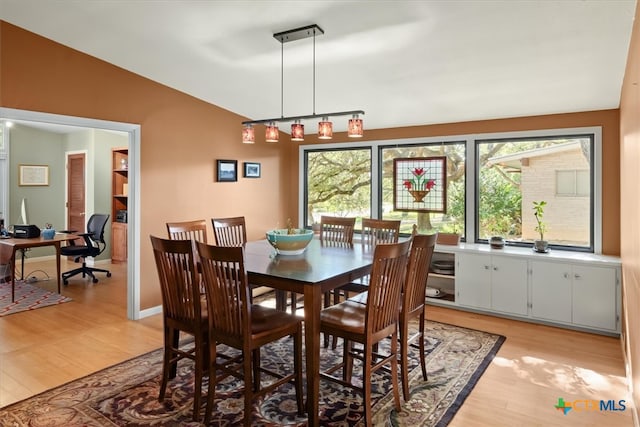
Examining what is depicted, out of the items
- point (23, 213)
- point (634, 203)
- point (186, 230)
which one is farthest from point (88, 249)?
point (634, 203)

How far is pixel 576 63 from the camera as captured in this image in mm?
3090

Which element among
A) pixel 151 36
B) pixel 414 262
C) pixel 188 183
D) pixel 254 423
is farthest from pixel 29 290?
pixel 414 262

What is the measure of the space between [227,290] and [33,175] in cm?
720

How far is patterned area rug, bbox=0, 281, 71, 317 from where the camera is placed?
4.47 meters

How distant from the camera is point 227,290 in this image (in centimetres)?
220

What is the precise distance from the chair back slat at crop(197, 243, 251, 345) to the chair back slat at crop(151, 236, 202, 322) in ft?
0.30

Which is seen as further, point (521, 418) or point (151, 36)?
point (151, 36)

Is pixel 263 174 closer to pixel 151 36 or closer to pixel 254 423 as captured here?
pixel 151 36

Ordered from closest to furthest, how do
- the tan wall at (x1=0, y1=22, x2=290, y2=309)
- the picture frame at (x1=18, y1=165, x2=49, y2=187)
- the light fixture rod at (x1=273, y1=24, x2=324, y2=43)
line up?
the light fixture rod at (x1=273, y1=24, x2=324, y2=43)
the tan wall at (x1=0, y1=22, x2=290, y2=309)
the picture frame at (x1=18, y1=165, x2=49, y2=187)

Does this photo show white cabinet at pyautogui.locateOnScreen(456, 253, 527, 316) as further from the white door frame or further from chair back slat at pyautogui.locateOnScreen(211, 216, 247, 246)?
the white door frame

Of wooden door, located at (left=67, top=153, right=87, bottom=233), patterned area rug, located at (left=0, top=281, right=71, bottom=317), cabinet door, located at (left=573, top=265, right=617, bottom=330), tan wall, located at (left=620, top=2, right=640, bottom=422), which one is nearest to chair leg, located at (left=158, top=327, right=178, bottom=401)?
tan wall, located at (left=620, top=2, right=640, bottom=422)

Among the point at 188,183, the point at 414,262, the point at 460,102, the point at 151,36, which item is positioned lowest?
the point at 414,262

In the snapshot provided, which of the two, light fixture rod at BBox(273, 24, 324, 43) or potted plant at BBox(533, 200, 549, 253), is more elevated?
light fixture rod at BBox(273, 24, 324, 43)

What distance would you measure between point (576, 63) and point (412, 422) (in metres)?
2.90
